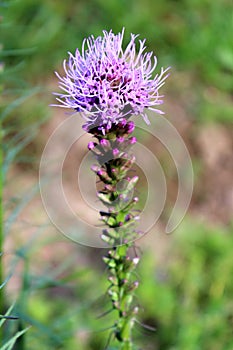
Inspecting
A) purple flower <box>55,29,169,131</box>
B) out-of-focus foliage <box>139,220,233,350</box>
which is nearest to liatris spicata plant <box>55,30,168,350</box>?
purple flower <box>55,29,169,131</box>

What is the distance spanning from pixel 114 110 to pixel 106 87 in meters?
0.05

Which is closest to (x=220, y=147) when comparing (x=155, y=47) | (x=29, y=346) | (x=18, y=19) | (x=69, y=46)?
(x=155, y=47)

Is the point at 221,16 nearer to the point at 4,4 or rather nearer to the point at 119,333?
the point at 4,4

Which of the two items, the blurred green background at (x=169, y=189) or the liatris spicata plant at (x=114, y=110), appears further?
the blurred green background at (x=169, y=189)

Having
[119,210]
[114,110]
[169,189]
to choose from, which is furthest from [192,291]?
[114,110]

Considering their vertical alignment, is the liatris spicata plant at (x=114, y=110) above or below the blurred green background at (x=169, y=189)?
below

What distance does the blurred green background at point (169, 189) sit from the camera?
7.00 feet

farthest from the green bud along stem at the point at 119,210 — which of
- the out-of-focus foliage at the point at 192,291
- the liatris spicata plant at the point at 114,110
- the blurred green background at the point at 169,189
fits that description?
the out-of-focus foliage at the point at 192,291

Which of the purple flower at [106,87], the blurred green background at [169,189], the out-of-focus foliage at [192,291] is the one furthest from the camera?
the out-of-focus foliage at [192,291]

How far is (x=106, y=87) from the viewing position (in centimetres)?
103

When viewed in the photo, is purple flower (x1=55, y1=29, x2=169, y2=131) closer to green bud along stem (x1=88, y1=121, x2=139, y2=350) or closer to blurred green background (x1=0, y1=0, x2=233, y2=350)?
green bud along stem (x1=88, y1=121, x2=139, y2=350)

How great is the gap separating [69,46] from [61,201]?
111cm

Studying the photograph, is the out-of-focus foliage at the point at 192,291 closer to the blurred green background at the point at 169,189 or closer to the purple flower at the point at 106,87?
the blurred green background at the point at 169,189

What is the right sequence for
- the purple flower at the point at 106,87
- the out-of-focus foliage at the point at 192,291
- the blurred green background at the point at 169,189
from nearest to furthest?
1. the purple flower at the point at 106,87
2. the blurred green background at the point at 169,189
3. the out-of-focus foliage at the point at 192,291
